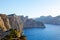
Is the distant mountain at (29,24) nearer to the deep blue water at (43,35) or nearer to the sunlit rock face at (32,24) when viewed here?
the sunlit rock face at (32,24)

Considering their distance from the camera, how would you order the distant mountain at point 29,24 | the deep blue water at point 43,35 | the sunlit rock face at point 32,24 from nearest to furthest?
the deep blue water at point 43,35 → the distant mountain at point 29,24 → the sunlit rock face at point 32,24

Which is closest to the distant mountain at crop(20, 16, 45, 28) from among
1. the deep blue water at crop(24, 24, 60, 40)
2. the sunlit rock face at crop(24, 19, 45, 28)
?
the sunlit rock face at crop(24, 19, 45, 28)

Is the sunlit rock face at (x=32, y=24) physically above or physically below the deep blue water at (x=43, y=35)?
above

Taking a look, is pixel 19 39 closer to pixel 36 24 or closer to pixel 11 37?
pixel 11 37

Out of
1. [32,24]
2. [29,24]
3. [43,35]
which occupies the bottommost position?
[43,35]

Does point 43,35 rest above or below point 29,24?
below

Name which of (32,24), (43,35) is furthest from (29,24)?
(43,35)

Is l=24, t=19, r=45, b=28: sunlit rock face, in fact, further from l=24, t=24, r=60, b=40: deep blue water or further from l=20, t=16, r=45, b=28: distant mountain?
l=24, t=24, r=60, b=40: deep blue water

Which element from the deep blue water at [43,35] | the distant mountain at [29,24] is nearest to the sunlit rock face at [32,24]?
the distant mountain at [29,24]

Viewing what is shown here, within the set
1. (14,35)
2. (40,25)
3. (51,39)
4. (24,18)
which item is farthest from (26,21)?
(14,35)

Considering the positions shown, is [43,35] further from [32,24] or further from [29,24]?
[32,24]

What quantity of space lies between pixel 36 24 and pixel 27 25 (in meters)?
10.8

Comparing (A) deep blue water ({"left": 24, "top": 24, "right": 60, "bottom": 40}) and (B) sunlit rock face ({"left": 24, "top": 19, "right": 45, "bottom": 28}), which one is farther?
(B) sunlit rock face ({"left": 24, "top": 19, "right": 45, "bottom": 28})

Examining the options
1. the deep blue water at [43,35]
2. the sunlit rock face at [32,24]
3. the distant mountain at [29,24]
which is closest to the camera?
the deep blue water at [43,35]
